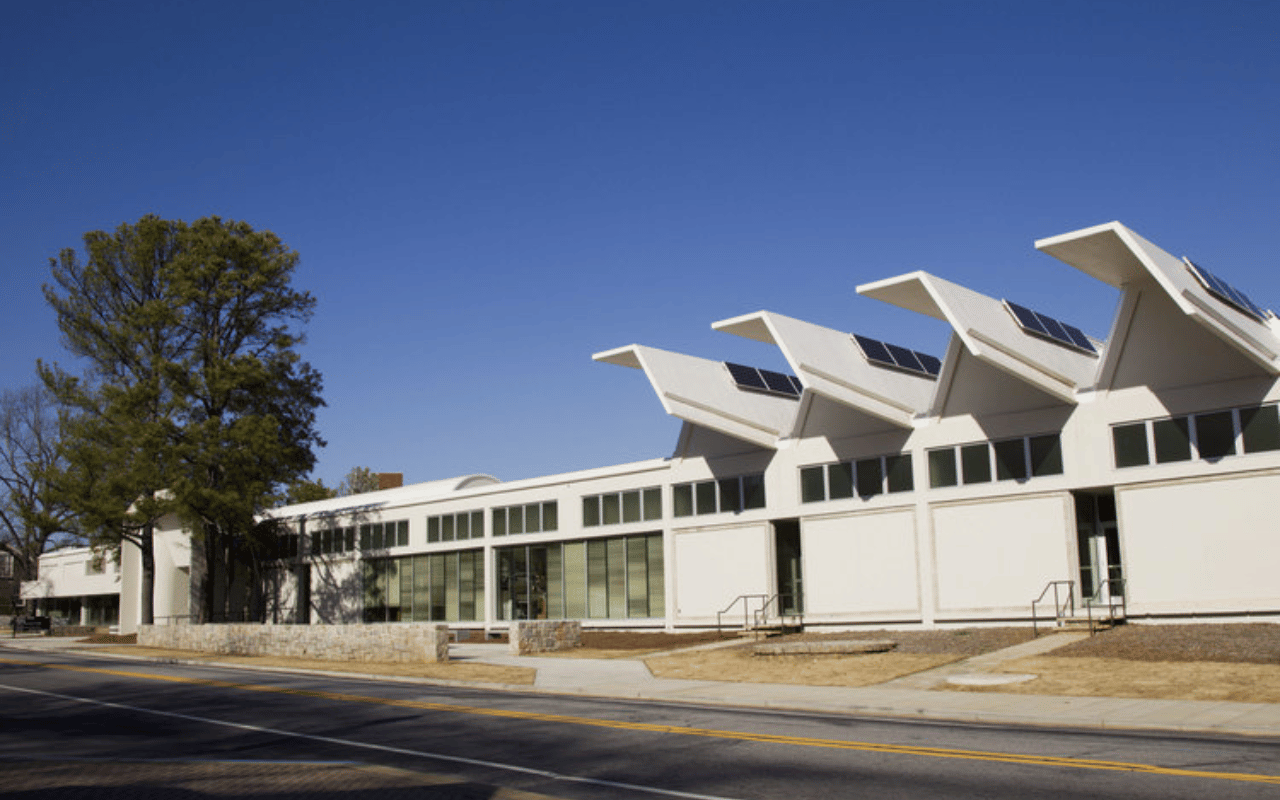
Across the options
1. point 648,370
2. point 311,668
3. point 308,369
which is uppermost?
point 308,369

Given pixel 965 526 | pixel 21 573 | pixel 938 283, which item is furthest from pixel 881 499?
pixel 21 573

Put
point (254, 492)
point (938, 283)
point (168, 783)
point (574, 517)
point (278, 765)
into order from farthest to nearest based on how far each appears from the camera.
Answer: point (254, 492) → point (574, 517) → point (938, 283) → point (278, 765) → point (168, 783)

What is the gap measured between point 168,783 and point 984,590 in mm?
24094

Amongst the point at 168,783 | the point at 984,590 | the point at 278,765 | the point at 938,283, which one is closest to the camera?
the point at 168,783

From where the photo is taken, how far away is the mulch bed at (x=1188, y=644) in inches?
850

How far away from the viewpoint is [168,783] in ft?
34.8

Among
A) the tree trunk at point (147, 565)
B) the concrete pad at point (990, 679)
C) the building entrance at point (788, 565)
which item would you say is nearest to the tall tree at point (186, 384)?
the tree trunk at point (147, 565)

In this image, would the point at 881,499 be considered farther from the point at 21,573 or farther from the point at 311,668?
the point at 21,573

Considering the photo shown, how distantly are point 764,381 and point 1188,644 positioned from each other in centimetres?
1791

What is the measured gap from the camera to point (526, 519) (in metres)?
43.6

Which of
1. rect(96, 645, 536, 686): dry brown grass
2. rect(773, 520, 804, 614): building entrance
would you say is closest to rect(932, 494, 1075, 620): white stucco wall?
rect(773, 520, 804, 614): building entrance

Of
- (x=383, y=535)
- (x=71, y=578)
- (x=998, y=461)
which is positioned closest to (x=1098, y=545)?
(x=998, y=461)

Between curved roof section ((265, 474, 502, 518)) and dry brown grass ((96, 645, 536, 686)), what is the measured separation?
13.3 m

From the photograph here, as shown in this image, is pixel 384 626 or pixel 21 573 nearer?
pixel 384 626
